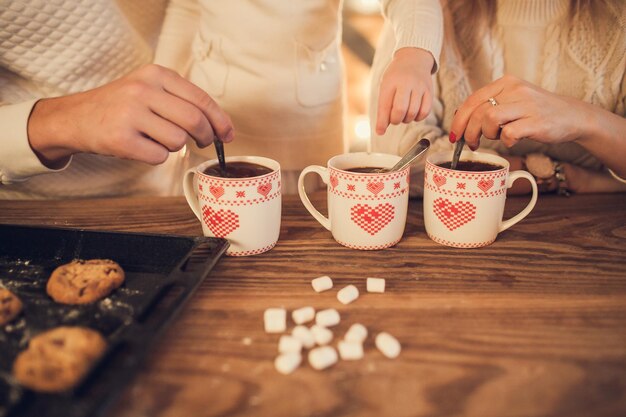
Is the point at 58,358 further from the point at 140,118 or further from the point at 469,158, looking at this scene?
the point at 469,158

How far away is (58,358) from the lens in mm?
607

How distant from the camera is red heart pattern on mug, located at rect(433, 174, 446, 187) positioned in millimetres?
955

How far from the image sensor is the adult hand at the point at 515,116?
998 millimetres

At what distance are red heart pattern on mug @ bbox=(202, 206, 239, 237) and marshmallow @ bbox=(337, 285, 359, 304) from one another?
261mm

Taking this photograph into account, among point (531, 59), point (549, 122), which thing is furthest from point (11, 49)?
point (531, 59)

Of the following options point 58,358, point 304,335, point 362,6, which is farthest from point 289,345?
point 362,6

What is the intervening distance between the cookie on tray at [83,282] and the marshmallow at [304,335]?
1.08 ft

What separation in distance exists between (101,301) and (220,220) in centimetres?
26

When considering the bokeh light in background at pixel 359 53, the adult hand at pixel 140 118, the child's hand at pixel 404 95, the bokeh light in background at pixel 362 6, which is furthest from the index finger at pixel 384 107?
the bokeh light in background at pixel 362 6

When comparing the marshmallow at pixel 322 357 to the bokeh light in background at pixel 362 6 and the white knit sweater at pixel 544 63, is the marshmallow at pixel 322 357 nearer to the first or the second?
the white knit sweater at pixel 544 63

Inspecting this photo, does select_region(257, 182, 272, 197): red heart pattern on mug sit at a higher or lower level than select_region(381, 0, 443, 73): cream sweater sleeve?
lower

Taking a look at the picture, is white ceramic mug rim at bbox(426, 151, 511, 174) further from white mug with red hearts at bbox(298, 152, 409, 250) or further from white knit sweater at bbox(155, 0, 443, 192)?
white knit sweater at bbox(155, 0, 443, 192)

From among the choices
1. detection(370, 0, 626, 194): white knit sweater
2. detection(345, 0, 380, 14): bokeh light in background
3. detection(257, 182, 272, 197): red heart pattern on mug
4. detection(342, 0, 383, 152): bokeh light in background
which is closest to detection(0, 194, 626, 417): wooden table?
detection(257, 182, 272, 197): red heart pattern on mug

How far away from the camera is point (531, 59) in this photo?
1.39 metres
